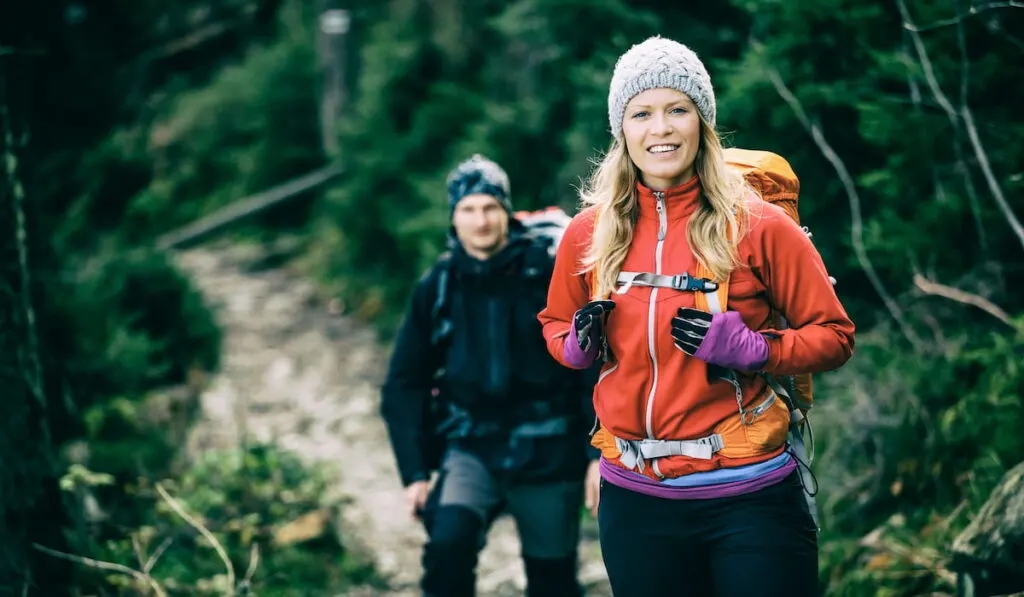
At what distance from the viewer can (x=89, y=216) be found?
7320 mm

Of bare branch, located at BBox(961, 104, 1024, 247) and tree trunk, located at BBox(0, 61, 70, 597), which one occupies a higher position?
bare branch, located at BBox(961, 104, 1024, 247)

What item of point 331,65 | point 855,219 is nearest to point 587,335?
point 855,219

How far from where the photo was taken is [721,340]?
8.36 ft

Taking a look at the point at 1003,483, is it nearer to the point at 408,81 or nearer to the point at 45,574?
the point at 45,574

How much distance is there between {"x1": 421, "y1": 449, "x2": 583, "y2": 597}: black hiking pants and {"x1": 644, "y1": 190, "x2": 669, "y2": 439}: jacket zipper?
4.68 ft

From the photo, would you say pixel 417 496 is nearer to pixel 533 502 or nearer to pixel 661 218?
pixel 533 502

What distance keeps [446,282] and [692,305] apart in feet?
5.59

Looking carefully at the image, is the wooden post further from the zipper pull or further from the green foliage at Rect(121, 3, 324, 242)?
the zipper pull

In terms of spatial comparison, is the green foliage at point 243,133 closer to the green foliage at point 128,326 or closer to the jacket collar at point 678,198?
the green foliage at point 128,326

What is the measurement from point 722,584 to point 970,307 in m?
3.09

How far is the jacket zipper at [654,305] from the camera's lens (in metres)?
2.71

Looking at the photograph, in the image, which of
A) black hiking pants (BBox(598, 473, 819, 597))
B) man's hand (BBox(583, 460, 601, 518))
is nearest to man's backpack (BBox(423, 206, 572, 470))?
man's hand (BBox(583, 460, 601, 518))

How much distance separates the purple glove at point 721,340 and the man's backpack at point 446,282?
1.48 metres

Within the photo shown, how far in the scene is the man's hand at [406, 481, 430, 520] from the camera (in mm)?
4230
